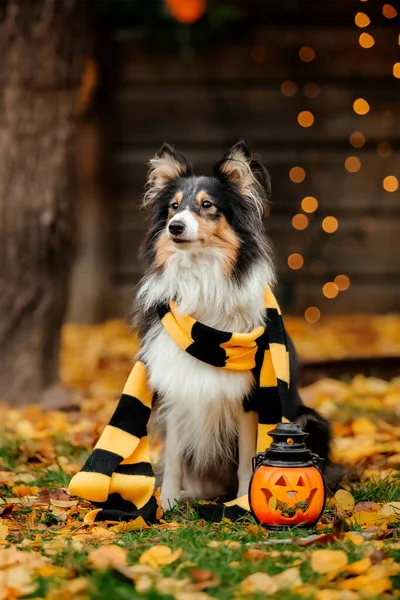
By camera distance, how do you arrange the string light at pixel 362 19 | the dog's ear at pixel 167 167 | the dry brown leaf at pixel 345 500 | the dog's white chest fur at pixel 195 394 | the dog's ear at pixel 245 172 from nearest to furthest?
1. the dry brown leaf at pixel 345 500
2. the dog's white chest fur at pixel 195 394
3. the dog's ear at pixel 245 172
4. the dog's ear at pixel 167 167
5. the string light at pixel 362 19

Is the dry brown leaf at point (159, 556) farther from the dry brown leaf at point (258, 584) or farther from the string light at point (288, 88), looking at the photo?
the string light at point (288, 88)

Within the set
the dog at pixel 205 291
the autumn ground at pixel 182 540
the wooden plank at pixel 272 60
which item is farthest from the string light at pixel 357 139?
the dog at pixel 205 291

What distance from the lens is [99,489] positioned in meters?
3.32

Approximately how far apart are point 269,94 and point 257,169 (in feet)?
16.6

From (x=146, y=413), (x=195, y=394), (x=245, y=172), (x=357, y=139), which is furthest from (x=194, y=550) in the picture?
(x=357, y=139)

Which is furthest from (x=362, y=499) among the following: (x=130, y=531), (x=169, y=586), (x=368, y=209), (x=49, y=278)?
(x=368, y=209)

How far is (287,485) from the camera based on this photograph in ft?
9.66

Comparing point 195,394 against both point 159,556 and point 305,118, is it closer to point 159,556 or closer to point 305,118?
point 159,556

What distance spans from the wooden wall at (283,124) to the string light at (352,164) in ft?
0.15

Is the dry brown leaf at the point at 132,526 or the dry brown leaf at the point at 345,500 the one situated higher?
the dry brown leaf at the point at 345,500

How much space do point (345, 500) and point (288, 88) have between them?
5736 mm

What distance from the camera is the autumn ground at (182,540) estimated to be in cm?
233

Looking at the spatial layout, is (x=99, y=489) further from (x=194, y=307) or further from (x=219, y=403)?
(x=194, y=307)

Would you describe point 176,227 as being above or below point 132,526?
above
